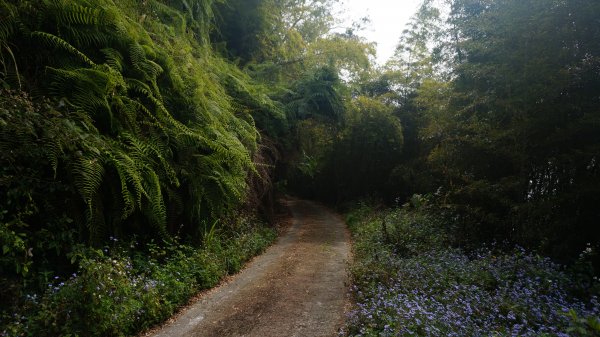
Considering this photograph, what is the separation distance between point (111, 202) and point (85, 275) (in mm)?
1178

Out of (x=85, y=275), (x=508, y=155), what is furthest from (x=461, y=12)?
(x=85, y=275)

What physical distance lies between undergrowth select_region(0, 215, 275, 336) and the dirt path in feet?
1.16

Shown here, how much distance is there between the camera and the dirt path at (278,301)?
4.65 m

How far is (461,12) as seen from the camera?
30.5 feet

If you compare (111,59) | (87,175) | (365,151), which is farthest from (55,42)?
(365,151)

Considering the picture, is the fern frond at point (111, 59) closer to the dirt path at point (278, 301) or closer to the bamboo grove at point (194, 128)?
the bamboo grove at point (194, 128)

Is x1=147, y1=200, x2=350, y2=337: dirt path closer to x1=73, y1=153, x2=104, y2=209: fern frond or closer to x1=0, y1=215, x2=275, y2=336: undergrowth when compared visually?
x1=0, y1=215, x2=275, y2=336: undergrowth

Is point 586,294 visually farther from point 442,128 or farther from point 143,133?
point 143,133

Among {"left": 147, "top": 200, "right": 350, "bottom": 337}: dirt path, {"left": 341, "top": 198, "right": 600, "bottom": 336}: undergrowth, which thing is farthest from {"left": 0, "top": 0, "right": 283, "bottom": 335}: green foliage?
{"left": 341, "top": 198, "right": 600, "bottom": 336}: undergrowth

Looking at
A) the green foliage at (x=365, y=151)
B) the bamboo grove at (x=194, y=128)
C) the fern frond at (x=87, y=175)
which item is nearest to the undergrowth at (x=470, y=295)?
the bamboo grove at (x=194, y=128)

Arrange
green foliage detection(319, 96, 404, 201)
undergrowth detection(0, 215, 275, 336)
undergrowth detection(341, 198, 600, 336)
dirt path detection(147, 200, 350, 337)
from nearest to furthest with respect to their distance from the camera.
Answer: undergrowth detection(0, 215, 275, 336) < undergrowth detection(341, 198, 600, 336) < dirt path detection(147, 200, 350, 337) < green foliage detection(319, 96, 404, 201)

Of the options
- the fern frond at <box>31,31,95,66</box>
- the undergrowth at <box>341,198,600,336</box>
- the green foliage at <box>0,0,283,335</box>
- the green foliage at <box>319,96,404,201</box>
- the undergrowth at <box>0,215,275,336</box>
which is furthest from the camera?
the green foliage at <box>319,96,404,201</box>

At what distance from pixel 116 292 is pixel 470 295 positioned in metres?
4.56

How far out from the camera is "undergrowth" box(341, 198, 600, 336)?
387 centimetres
